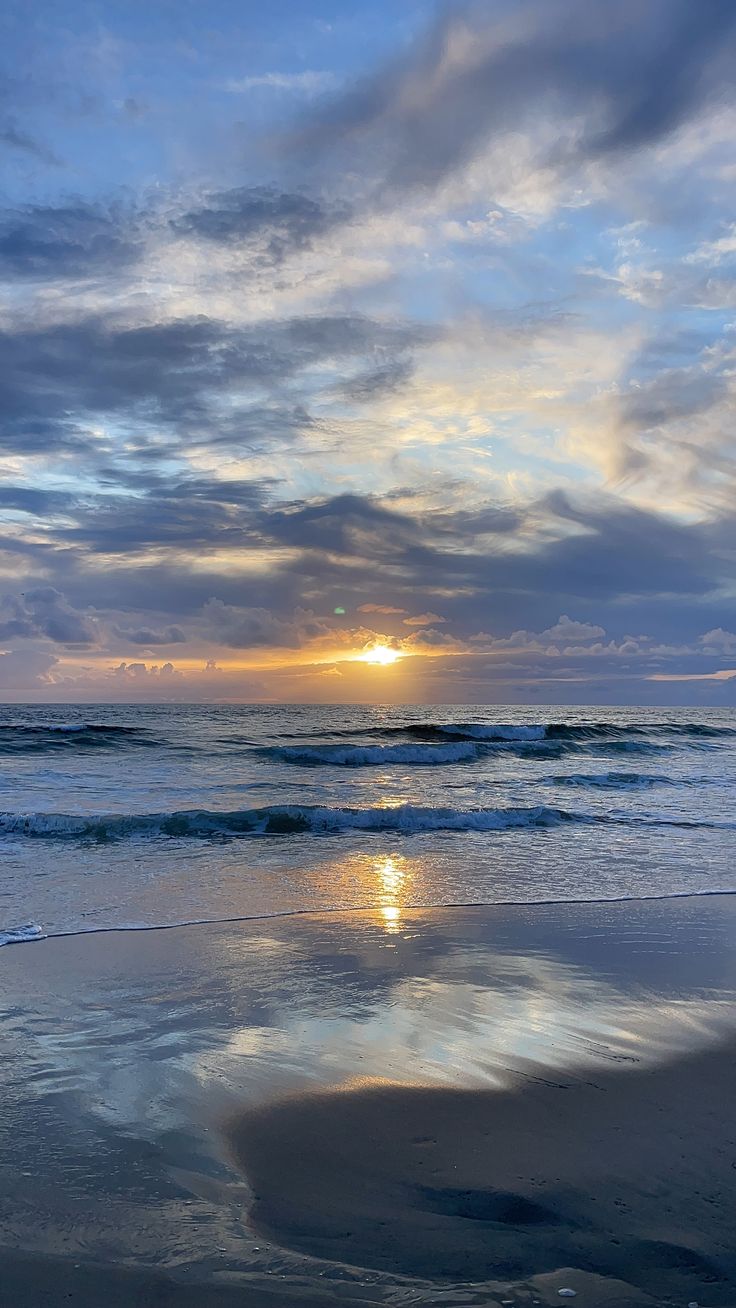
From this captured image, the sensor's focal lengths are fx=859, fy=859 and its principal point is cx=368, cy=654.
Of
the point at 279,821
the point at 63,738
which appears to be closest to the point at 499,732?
the point at 63,738

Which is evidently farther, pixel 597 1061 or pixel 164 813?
pixel 164 813

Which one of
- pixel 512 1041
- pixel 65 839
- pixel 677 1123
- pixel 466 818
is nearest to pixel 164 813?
pixel 65 839

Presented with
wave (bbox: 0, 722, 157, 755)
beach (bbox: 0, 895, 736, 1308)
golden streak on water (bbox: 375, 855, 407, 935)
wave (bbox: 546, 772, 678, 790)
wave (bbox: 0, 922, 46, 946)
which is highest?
wave (bbox: 0, 722, 157, 755)

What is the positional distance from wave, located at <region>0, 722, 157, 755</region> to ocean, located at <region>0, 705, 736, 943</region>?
473 mm

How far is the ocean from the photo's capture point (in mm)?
10906

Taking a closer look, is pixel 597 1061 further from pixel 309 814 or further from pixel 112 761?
pixel 112 761

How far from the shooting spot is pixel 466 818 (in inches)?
725

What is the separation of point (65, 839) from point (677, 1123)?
42.5ft

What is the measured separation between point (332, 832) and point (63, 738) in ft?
82.4

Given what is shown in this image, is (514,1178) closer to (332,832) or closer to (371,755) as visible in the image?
(332,832)

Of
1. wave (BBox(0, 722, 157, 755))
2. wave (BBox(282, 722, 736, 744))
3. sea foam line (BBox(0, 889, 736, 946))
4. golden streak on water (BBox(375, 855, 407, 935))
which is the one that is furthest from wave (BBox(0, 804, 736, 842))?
wave (BBox(282, 722, 736, 744))

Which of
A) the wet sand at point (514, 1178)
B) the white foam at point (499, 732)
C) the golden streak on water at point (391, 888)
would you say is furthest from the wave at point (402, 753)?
the wet sand at point (514, 1178)

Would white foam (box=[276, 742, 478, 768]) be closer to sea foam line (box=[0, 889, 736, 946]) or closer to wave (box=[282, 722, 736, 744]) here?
wave (box=[282, 722, 736, 744])

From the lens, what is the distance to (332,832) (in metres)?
17.4
